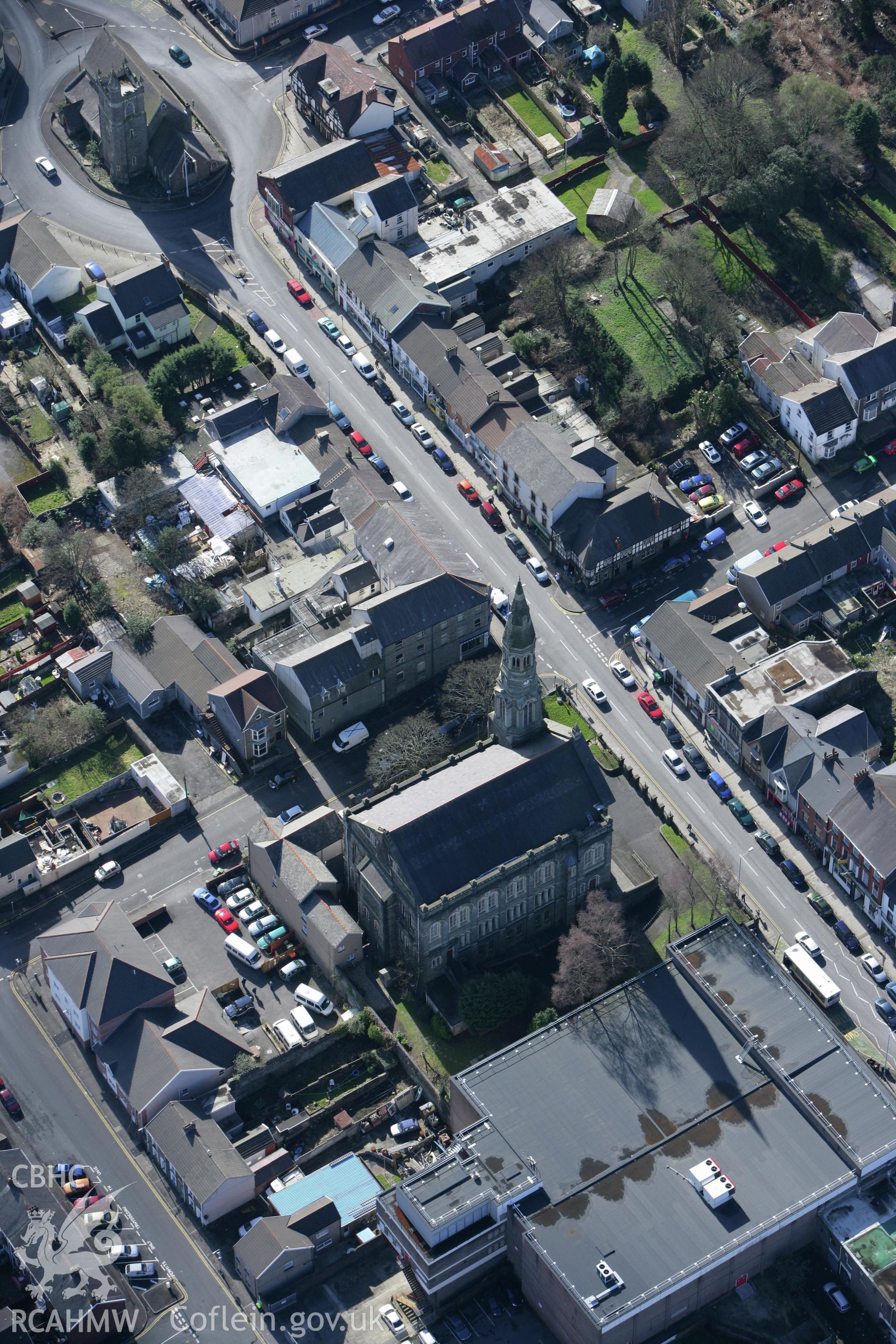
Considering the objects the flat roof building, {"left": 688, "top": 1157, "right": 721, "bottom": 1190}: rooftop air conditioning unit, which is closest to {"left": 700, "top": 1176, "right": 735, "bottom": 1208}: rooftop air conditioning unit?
the flat roof building

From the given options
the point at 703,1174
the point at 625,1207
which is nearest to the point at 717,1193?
the point at 703,1174

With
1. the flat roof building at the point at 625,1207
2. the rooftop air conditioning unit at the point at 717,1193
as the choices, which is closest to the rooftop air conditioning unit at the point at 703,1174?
the flat roof building at the point at 625,1207

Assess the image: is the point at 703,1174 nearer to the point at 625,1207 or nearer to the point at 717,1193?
the point at 717,1193

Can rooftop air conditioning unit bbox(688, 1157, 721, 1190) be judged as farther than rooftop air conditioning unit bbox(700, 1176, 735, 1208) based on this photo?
Yes

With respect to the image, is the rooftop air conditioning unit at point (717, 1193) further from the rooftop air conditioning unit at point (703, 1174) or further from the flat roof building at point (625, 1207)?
the rooftop air conditioning unit at point (703, 1174)

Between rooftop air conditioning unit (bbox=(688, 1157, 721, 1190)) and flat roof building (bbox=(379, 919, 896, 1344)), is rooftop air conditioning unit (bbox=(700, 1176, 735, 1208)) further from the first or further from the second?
rooftop air conditioning unit (bbox=(688, 1157, 721, 1190))

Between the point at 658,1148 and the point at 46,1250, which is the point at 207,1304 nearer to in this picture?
the point at 46,1250
